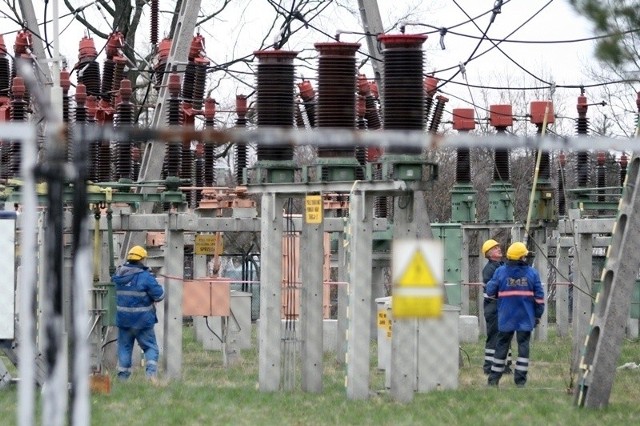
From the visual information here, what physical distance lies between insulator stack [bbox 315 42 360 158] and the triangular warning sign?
269 inches

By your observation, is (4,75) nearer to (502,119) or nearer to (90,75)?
(90,75)

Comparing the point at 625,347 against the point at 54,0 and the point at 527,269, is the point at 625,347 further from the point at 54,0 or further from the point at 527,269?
the point at 54,0

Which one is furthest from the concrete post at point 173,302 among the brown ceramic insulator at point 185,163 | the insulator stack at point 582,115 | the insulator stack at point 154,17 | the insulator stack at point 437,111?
the insulator stack at point 154,17

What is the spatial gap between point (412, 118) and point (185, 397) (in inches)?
124

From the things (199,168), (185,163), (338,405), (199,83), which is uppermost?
(199,83)

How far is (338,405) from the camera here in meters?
11.2

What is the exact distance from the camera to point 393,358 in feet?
37.4

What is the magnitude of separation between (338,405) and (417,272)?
20.5ft

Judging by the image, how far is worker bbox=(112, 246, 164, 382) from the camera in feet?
46.9

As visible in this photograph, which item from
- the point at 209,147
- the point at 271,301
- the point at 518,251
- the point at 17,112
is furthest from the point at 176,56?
the point at 518,251

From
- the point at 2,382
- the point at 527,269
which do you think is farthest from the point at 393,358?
the point at 2,382

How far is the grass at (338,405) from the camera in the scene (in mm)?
10297

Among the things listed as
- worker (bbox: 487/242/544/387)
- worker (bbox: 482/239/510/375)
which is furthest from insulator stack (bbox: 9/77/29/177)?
worker (bbox: 487/242/544/387)

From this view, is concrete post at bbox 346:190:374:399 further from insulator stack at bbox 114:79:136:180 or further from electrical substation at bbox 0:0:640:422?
insulator stack at bbox 114:79:136:180
